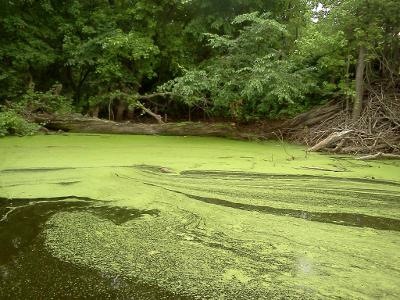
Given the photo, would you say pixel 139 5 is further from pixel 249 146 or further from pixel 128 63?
pixel 249 146

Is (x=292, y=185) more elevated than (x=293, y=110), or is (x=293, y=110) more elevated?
(x=293, y=110)

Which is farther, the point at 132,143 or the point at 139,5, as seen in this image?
the point at 139,5

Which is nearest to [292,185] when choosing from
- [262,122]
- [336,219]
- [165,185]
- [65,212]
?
[336,219]

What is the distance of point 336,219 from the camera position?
10.4ft

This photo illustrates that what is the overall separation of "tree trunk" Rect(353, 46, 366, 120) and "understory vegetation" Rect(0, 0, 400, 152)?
0.05ft

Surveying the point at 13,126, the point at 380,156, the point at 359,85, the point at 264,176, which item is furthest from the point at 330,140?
the point at 13,126

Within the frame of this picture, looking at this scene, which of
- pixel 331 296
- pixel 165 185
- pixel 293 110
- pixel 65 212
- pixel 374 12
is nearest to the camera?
pixel 331 296

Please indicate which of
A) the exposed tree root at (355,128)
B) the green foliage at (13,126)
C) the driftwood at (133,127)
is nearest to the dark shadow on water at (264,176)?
the exposed tree root at (355,128)

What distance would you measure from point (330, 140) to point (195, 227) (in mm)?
4065

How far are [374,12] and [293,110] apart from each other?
7.16ft

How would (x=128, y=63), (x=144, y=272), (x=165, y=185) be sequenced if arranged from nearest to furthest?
(x=144, y=272) < (x=165, y=185) < (x=128, y=63)

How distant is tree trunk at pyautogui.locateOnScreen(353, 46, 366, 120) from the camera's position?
21.8ft

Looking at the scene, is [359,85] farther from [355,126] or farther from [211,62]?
[211,62]

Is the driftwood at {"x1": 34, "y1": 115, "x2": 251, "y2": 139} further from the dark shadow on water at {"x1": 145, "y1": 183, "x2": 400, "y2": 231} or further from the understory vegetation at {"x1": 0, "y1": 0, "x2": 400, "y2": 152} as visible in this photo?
the dark shadow on water at {"x1": 145, "y1": 183, "x2": 400, "y2": 231}
